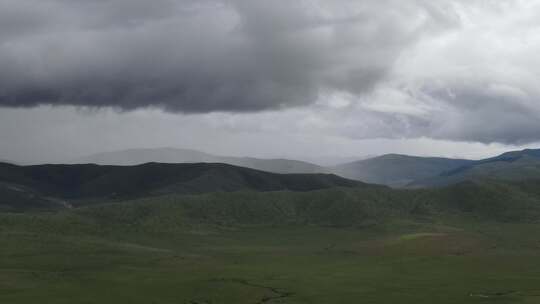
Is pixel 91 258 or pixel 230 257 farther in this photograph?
pixel 230 257

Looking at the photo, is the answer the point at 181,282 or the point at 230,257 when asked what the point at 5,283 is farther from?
the point at 230,257

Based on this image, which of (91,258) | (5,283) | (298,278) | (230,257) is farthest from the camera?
(230,257)

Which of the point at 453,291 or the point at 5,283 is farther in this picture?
the point at 5,283

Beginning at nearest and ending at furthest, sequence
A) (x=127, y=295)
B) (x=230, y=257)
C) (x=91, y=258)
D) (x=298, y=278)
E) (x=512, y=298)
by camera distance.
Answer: (x=512, y=298)
(x=127, y=295)
(x=298, y=278)
(x=91, y=258)
(x=230, y=257)

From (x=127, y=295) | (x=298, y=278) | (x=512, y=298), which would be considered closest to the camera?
(x=512, y=298)

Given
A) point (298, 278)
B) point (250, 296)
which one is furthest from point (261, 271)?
point (250, 296)

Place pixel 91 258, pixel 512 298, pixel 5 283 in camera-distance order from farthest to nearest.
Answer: pixel 91 258
pixel 5 283
pixel 512 298

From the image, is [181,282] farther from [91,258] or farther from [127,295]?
[91,258]

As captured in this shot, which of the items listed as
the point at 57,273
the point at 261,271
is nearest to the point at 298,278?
the point at 261,271

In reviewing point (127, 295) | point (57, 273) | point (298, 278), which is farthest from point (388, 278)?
point (57, 273)
